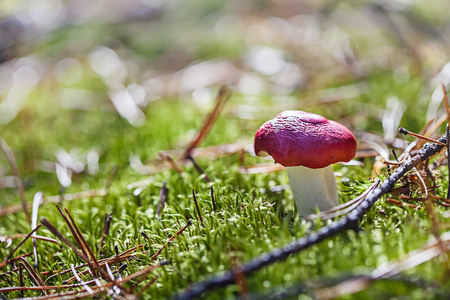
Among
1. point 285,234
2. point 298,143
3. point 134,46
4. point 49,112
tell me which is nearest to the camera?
point 285,234

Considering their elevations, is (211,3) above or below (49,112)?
above

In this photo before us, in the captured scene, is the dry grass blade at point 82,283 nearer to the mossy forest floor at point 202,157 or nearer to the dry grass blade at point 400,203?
the mossy forest floor at point 202,157

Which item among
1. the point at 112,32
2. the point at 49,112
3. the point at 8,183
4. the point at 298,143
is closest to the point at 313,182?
the point at 298,143

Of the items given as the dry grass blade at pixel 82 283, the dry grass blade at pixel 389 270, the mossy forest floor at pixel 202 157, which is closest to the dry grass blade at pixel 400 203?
the mossy forest floor at pixel 202 157

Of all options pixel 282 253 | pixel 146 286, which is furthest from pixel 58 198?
pixel 282 253

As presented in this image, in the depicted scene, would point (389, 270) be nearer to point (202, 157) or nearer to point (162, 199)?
point (162, 199)

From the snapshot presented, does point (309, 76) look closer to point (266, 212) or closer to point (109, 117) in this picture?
point (109, 117)

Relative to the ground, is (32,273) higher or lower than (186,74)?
lower
